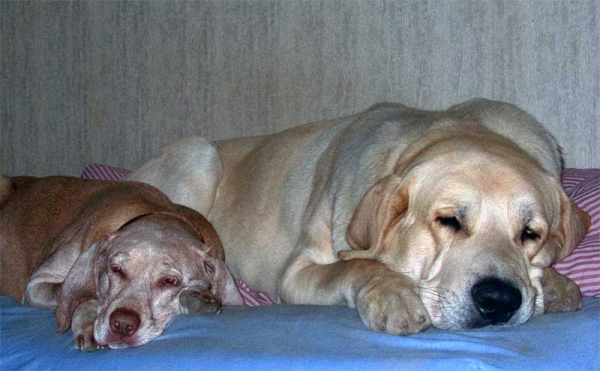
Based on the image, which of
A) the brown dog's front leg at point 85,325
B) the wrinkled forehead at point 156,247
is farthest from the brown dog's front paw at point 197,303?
the brown dog's front leg at point 85,325

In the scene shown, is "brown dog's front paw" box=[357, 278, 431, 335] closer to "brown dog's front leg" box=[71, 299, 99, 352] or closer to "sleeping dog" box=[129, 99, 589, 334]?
"sleeping dog" box=[129, 99, 589, 334]

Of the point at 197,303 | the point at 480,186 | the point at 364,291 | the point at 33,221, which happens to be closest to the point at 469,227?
the point at 480,186

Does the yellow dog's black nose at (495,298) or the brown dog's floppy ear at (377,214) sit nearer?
the yellow dog's black nose at (495,298)

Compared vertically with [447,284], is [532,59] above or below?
above

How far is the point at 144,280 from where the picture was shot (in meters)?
2.78

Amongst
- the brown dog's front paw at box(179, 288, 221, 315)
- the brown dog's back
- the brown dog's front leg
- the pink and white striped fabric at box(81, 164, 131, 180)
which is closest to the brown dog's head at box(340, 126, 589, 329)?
the brown dog's front paw at box(179, 288, 221, 315)

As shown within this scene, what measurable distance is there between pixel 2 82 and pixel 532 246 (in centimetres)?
460

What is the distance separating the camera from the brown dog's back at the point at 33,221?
12.0ft

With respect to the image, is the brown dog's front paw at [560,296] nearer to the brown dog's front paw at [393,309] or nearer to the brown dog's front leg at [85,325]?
the brown dog's front paw at [393,309]

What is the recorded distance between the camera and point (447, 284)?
7.96ft

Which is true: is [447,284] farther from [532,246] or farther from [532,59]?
[532,59]

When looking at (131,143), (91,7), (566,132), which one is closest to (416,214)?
(566,132)

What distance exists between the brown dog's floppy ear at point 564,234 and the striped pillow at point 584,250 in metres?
0.12

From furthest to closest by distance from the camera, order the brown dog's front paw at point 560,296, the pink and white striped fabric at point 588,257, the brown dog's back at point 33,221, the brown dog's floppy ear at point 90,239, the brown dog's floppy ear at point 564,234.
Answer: the brown dog's back at point 33,221, the pink and white striped fabric at point 588,257, the brown dog's floppy ear at point 90,239, the brown dog's floppy ear at point 564,234, the brown dog's front paw at point 560,296
